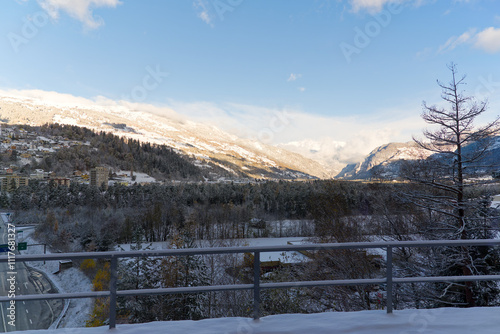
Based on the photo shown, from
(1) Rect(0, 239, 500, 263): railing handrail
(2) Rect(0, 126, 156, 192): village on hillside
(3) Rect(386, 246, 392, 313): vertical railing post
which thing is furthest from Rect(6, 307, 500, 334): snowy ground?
(2) Rect(0, 126, 156, 192): village on hillside

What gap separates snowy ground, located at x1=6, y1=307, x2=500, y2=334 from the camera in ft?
8.93

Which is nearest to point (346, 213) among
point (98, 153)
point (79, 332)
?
point (79, 332)

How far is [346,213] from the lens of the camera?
2505cm

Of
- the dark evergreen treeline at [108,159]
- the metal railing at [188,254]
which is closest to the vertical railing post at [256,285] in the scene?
the metal railing at [188,254]

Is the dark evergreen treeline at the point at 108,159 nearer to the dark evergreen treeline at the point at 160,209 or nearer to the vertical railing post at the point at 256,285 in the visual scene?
the dark evergreen treeline at the point at 160,209

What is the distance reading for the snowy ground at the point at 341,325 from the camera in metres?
2.72

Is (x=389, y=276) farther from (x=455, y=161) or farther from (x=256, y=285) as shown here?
(x=455, y=161)

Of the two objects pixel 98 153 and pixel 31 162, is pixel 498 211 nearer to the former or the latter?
pixel 31 162

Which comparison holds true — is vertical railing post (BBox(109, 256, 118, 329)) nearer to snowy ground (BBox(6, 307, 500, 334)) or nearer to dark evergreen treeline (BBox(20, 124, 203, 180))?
snowy ground (BBox(6, 307, 500, 334))

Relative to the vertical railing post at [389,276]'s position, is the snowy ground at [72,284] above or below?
below

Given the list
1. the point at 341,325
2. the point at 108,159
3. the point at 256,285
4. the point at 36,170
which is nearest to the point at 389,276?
the point at 341,325

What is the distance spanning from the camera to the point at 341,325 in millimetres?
2834

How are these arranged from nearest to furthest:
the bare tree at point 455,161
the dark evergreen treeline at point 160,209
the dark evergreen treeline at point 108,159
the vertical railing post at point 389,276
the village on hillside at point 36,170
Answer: the vertical railing post at point 389,276 < the bare tree at point 455,161 < the dark evergreen treeline at point 160,209 < the village on hillside at point 36,170 < the dark evergreen treeline at point 108,159

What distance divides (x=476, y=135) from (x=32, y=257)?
597 inches
